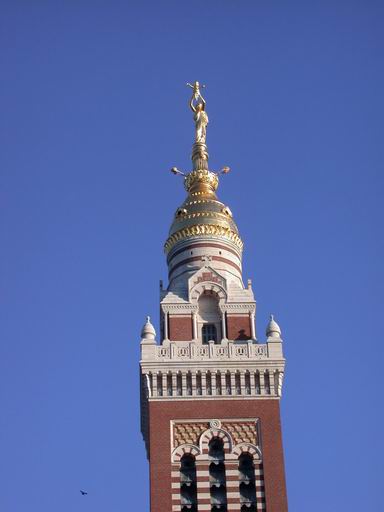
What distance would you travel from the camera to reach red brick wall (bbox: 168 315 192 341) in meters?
56.8

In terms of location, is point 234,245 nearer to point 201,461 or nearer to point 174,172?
point 174,172

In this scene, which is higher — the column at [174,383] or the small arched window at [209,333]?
the small arched window at [209,333]

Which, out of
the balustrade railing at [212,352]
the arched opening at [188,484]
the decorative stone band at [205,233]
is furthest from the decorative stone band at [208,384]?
the decorative stone band at [205,233]

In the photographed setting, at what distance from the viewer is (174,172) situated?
212 ft

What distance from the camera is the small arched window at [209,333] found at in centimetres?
5762

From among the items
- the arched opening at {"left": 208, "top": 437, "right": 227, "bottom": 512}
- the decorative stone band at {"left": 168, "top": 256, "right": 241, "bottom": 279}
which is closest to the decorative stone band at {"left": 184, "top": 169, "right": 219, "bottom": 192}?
the decorative stone band at {"left": 168, "top": 256, "right": 241, "bottom": 279}

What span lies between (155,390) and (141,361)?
1.50m

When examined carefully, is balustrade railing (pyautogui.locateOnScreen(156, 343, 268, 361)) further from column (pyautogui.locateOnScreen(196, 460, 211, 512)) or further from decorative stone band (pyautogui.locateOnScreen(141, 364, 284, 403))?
column (pyautogui.locateOnScreen(196, 460, 211, 512))

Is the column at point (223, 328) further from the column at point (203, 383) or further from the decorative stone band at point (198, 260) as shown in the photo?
the decorative stone band at point (198, 260)

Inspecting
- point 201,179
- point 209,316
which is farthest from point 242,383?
point 201,179

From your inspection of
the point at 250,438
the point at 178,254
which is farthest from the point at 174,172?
the point at 250,438

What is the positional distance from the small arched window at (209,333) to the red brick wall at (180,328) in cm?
91

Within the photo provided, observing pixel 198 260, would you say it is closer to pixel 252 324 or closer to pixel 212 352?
pixel 252 324

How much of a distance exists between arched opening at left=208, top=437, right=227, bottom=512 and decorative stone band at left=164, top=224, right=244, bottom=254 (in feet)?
38.4
